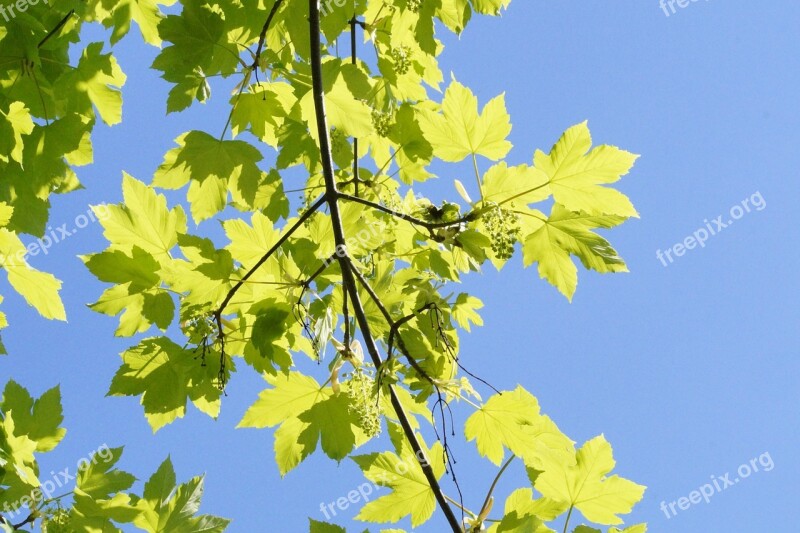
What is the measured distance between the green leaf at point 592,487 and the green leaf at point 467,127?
3.98 ft

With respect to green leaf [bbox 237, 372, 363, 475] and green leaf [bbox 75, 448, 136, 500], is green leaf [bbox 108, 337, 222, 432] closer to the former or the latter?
green leaf [bbox 237, 372, 363, 475]

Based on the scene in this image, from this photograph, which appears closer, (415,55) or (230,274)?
(230,274)

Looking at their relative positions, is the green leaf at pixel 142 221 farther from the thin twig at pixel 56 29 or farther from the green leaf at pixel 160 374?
the thin twig at pixel 56 29

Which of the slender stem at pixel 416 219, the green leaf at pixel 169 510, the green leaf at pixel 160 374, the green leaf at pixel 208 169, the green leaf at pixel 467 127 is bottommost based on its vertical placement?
the green leaf at pixel 169 510

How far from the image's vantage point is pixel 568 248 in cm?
251

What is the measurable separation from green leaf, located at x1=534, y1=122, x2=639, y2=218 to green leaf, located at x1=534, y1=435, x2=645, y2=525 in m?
0.93

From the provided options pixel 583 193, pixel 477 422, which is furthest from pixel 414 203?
pixel 477 422

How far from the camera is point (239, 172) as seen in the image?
9.50 feet

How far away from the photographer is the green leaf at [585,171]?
2404mm

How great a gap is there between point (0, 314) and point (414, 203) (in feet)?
6.35

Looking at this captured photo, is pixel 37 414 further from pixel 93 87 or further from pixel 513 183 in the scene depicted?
pixel 513 183

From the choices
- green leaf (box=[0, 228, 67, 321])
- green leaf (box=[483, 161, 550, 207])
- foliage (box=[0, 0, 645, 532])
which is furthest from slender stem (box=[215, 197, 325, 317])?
green leaf (box=[0, 228, 67, 321])

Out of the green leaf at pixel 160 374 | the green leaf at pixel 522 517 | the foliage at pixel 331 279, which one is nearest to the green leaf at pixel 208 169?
the foliage at pixel 331 279

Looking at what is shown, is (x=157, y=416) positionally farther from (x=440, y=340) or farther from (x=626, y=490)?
(x=626, y=490)
